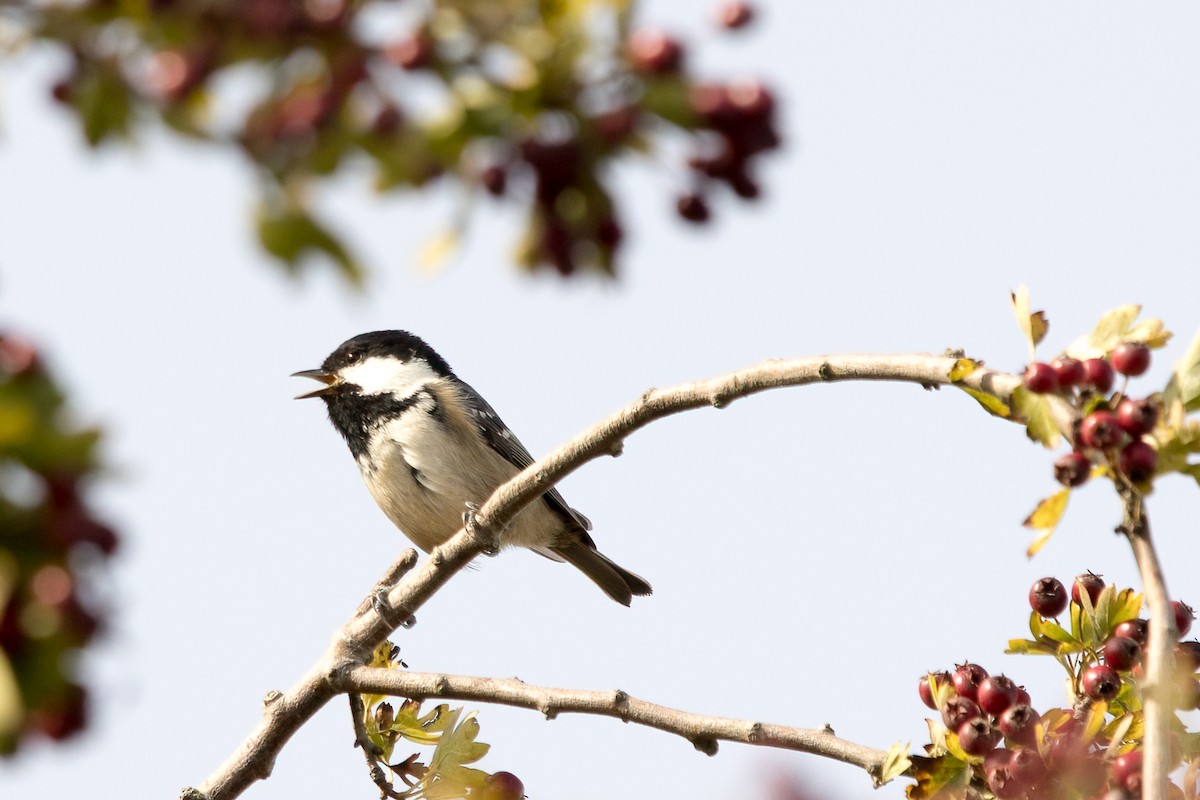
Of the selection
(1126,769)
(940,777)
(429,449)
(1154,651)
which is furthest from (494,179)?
(429,449)

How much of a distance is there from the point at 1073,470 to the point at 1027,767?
2.49 feet

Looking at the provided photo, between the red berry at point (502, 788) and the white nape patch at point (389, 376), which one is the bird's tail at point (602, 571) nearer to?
the white nape patch at point (389, 376)

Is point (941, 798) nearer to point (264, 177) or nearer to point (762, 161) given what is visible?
point (762, 161)

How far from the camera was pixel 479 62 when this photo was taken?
5.22 feet

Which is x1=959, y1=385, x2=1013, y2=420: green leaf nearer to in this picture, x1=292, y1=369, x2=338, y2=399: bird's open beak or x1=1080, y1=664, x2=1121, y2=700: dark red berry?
x1=1080, y1=664, x2=1121, y2=700: dark red berry

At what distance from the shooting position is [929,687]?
2.88 m


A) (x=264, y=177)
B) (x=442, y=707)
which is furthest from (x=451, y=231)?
→ (x=442, y=707)

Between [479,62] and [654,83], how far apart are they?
206 millimetres

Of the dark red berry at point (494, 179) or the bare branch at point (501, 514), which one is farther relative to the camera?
the bare branch at point (501, 514)

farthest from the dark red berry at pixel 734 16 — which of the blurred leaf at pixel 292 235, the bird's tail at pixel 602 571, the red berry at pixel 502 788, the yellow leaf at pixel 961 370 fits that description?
the bird's tail at pixel 602 571

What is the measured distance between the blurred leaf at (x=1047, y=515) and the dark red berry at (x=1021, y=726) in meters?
0.56

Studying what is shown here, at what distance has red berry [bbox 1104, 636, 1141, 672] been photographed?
2744 millimetres

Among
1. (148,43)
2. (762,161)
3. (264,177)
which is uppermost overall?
(762,161)

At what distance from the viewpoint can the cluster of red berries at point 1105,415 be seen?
6.94ft
